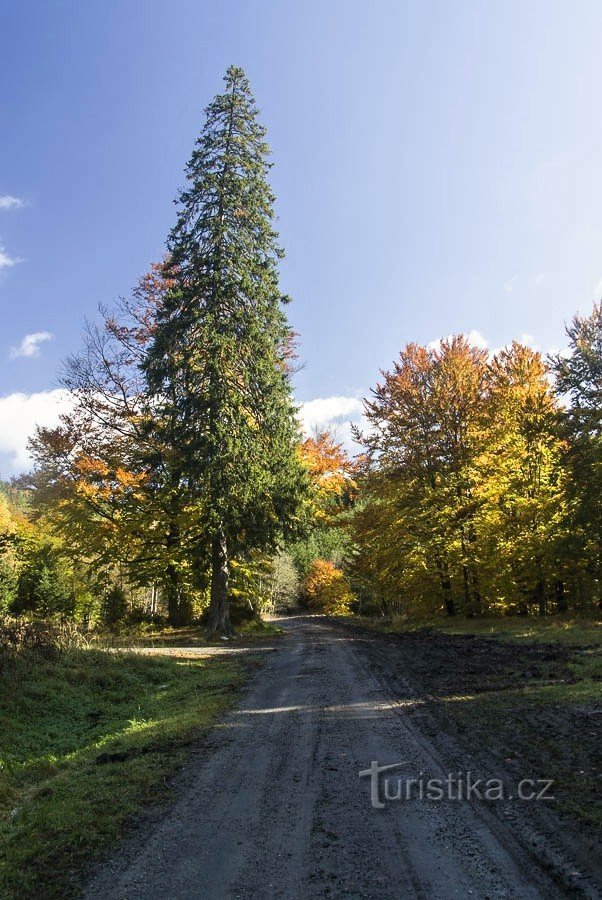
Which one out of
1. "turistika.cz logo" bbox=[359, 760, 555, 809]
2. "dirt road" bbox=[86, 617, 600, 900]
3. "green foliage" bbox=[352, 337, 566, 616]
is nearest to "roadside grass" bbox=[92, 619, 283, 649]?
"green foliage" bbox=[352, 337, 566, 616]

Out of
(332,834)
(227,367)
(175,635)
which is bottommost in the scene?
(175,635)

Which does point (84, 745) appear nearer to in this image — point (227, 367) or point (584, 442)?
point (227, 367)

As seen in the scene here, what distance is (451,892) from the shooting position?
129 inches

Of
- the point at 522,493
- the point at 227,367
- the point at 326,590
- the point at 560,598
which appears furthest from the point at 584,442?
the point at 326,590

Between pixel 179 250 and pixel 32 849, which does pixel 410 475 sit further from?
pixel 32 849

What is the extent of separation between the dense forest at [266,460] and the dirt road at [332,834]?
1301 cm

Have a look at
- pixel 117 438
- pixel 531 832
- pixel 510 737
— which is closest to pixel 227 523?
pixel 117 438

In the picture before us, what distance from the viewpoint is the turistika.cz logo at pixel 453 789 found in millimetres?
4609

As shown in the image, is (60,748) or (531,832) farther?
(60,748)

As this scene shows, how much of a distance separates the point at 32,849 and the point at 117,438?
1944cm

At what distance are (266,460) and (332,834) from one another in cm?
1565

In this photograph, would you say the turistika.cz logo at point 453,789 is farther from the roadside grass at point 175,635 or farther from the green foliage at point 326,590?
the green foliage at point 326,590

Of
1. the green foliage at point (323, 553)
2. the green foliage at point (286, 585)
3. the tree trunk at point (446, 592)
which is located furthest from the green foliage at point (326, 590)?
the tree trunk at point (446, 592)

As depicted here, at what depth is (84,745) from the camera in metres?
7.59
